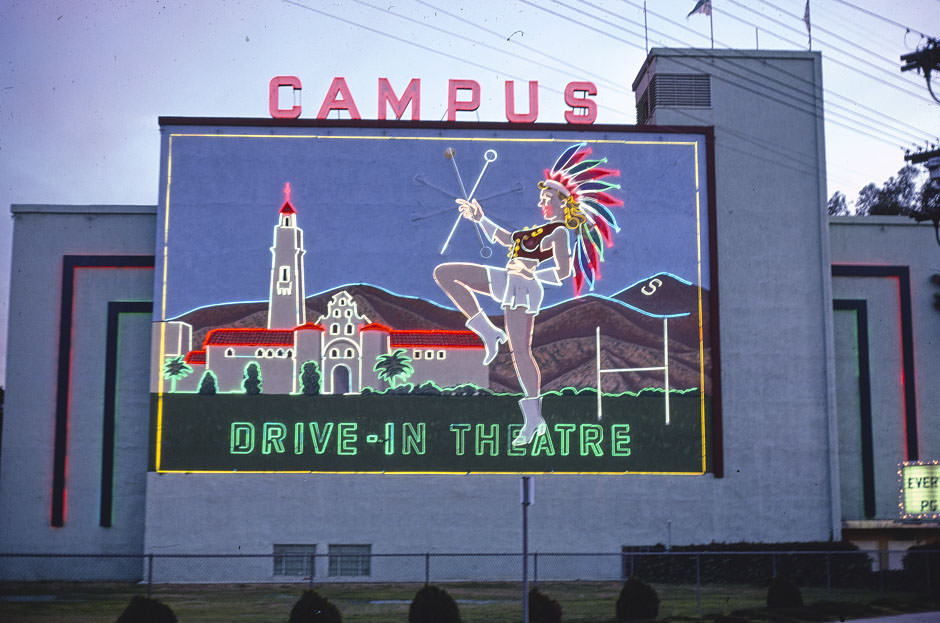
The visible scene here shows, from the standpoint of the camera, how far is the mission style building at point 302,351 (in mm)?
36031

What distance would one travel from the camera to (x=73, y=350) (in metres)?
37.8

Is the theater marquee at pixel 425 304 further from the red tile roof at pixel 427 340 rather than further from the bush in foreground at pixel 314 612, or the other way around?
the bush in foreground at pixel 314 612

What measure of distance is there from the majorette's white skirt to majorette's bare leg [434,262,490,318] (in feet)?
0.90

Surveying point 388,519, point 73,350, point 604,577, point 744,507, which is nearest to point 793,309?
point 744,507

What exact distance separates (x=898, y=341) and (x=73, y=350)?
98.0 ft

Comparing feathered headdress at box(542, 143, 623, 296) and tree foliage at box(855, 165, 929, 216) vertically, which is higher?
tree foliage at box(855, 165, 929, 216)

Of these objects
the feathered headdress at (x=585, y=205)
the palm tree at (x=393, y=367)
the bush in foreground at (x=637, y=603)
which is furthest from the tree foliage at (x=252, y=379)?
the bush in foreground at (x=637, y=603)

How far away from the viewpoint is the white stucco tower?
3628cm

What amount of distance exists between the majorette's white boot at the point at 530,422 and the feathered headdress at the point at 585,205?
13.6 ft

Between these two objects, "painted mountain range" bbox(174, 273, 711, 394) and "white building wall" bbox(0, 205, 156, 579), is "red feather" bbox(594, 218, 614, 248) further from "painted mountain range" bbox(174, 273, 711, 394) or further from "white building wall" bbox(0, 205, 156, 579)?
"white building wall" bbox(0, 205, 156, 579)

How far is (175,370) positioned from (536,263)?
504 inches

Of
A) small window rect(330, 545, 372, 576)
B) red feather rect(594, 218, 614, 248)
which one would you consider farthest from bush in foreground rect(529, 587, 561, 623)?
red feather rect(594, 218, 614, 248)

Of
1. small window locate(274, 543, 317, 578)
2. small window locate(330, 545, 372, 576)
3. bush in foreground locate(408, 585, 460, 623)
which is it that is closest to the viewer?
bush in foreground locate(408, 585, 460, 623)

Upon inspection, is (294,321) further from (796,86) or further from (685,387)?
(796,86)
